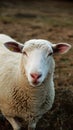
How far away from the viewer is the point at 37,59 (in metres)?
4.23

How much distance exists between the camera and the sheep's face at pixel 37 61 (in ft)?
13.4

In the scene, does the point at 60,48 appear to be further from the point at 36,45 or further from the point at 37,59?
the point at 37,59

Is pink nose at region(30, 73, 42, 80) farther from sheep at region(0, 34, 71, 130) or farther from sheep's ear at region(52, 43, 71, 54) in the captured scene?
sheep's ear at region(52, 43, 71, 54)

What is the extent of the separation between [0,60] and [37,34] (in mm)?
4850

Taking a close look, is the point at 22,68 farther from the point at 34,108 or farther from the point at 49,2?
the point at 49,2

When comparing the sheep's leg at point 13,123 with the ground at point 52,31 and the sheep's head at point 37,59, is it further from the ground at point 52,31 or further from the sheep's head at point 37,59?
the sheep's head at point 37,59

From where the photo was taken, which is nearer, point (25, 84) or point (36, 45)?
point (36, 45)

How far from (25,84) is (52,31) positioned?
5840 millimetres

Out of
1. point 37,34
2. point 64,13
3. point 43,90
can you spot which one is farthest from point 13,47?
point 64,13

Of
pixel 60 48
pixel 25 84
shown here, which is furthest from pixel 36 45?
pixel 25 84

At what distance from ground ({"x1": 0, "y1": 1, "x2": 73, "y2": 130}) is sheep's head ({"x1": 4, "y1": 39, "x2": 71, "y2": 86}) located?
1.22 meters

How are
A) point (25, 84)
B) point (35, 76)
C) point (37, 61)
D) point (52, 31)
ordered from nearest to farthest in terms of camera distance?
1. point (35, 76)
2. point (37, 61)
3. point (25, 84)
4. point (52, 31)

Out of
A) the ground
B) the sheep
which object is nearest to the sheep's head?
the sheep

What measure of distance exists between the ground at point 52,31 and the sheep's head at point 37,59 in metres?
1.22
